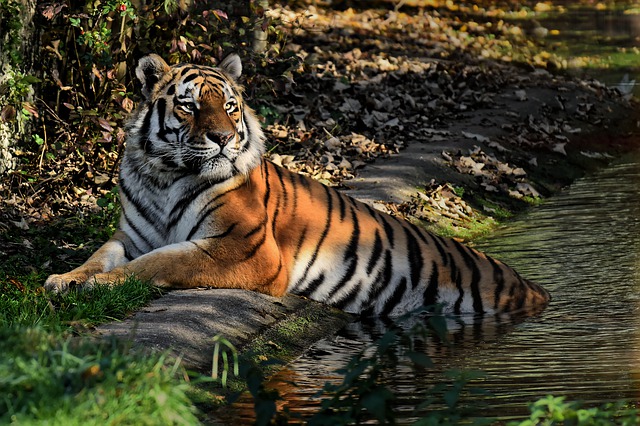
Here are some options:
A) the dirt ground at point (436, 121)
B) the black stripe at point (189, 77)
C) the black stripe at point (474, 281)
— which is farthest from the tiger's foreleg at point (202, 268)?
the dirt ground at point (436, 121)

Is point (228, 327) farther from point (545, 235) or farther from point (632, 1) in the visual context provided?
point (632, 1)

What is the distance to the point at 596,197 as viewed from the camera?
10297 millimetres

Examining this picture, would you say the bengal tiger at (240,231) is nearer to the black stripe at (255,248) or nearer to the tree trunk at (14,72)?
the black stripe at (255,248)

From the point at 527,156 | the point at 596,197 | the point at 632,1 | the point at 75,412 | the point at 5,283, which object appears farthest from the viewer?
the point at 632,1

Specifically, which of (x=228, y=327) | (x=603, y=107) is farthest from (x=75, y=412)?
(x=603, y=107)

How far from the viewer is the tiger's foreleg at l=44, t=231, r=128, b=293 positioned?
236 inches

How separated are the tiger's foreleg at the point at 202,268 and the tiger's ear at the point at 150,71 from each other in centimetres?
100

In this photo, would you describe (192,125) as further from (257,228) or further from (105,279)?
(105,279)

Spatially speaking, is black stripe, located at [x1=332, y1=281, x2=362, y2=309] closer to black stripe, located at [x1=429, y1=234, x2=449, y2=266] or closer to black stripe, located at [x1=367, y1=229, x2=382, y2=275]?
black stripe, located at [x1=367, y1=229, x2=382, y2=275]

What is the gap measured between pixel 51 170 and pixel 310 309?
321 cm

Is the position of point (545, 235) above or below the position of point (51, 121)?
below

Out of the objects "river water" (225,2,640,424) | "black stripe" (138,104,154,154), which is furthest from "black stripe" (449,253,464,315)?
"black stripe" (138,104,154,154)

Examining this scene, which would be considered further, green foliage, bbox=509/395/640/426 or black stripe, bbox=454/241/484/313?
black stripe, bbox=454/241/484/313

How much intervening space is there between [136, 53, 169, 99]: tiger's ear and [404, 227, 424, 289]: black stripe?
70.8 inches
